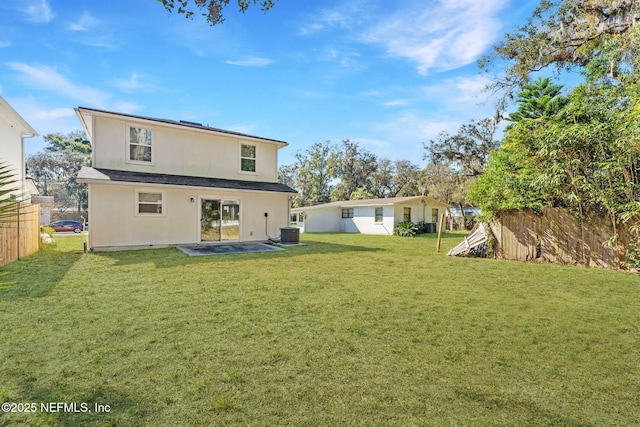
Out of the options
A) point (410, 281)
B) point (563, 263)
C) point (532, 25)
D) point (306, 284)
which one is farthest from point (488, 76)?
point (306, 284)

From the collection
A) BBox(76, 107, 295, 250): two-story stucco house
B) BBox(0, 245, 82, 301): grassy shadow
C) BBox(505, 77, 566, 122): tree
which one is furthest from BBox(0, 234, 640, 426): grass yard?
BBox(505, 77, 566, 122): tree

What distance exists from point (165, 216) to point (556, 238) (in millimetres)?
14047

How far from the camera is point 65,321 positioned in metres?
4.16

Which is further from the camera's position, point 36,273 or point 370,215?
point 370,215

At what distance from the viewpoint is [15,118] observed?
39.4 feet

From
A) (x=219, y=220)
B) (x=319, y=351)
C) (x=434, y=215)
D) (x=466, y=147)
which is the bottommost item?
(x=319, y=351)

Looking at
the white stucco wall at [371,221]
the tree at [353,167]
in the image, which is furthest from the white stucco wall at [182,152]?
the tree at [353,167]

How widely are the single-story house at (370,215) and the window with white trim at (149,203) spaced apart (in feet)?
51.2

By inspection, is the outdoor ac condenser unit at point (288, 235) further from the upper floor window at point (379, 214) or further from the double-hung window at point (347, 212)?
the double-hung window at point (347, 212)

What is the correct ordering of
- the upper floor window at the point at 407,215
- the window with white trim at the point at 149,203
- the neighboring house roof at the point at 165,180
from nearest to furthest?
the neighboring house roof at the point at 165,180, the window with white trim at the point at 149,203, the upper floor window at the point at 407,215

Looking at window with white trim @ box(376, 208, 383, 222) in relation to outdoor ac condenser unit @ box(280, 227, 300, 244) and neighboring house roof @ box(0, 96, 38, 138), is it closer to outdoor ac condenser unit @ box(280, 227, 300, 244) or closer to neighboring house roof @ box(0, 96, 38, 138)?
outdoor ac condenser unit @ box(280, 227, 300, 244)

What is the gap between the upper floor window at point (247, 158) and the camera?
14.8 metres

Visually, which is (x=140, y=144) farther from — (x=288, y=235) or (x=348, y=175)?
(x=348, y=175)

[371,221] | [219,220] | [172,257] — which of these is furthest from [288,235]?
[371,221]
